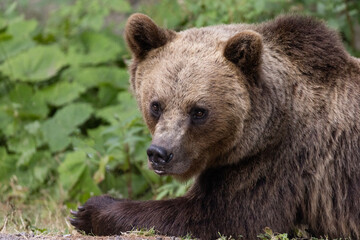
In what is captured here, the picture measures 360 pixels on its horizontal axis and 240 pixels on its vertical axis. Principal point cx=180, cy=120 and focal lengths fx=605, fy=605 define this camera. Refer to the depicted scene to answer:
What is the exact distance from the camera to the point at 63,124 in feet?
29.9

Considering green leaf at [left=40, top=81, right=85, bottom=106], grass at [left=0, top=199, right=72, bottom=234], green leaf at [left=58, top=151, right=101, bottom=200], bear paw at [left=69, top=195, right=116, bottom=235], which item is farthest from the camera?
green leaf at [left=40, top=81, right=85, bottom=106]

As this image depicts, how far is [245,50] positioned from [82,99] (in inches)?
210

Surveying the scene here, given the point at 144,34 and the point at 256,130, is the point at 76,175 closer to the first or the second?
the point at 144,34

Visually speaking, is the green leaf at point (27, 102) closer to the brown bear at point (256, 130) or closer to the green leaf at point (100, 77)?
the green leaf at point (100, 77)

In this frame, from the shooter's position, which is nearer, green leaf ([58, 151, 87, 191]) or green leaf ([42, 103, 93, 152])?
green leaf ([58, 151, 87, 191])

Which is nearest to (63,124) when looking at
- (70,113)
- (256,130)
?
(70,113)

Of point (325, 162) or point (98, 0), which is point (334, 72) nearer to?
point (325, 162)

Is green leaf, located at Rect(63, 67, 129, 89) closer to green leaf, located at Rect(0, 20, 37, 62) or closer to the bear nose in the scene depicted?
green leaf, located at Rect(0, 20, 37, 62)

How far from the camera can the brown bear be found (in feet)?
17.1

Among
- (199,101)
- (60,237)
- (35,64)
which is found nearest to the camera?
(60,237)

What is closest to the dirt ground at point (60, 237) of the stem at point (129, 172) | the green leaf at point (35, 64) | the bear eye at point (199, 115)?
the bear eye at point (199, 115)

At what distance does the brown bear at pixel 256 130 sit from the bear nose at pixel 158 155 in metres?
0.05

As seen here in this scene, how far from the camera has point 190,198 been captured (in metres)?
5.50

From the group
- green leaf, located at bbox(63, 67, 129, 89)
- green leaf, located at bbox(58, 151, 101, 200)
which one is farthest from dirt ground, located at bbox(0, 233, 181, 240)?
green leaf, located at bbox(63, 67, 129, 89)
